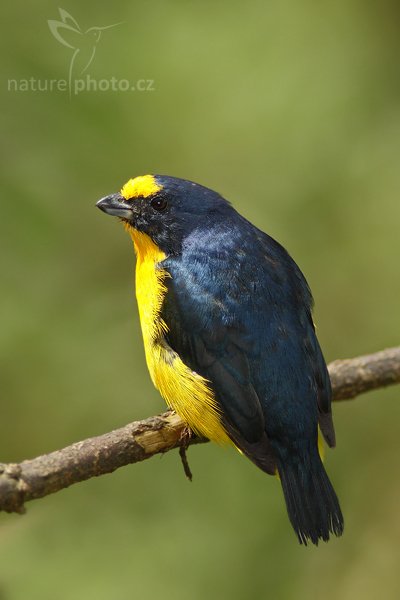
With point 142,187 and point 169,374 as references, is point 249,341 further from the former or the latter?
point 142,187

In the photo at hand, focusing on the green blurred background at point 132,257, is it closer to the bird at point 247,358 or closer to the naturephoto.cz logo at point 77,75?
the naturephoto.cz logo at point 77,75

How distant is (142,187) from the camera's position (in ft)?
17.5

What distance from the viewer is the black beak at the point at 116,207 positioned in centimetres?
536

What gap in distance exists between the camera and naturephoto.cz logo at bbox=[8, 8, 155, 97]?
17.6 feet

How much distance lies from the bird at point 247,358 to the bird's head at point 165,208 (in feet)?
0.30

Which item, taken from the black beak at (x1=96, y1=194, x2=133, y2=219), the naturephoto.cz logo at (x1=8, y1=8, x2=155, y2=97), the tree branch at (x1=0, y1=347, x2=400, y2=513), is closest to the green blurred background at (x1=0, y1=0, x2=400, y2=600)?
the naturephoto.cz logo at (x1=8, y1=8, x2=155, y2=97)

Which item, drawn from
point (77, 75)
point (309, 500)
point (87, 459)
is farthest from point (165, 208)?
point (309, 500)

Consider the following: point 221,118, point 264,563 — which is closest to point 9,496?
point 264,563

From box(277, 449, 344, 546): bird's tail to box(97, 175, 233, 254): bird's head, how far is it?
1.30m

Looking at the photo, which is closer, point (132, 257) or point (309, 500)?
point (309, 500)

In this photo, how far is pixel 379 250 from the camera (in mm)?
7199

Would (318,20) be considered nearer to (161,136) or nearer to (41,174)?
(161,136)

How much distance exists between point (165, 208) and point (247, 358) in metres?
1.07

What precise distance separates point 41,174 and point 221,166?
2.01 meters
